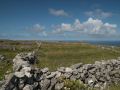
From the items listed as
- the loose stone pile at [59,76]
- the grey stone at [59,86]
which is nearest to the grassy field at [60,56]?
the loose stone pile at [59,76]

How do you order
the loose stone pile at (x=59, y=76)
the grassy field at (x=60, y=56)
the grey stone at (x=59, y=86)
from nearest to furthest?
the loose stone pile at (x=59, y=76) → the grey stone at (x=59, y=86) → the grassy field at (x=60, y=56)

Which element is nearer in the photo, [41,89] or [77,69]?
[41,89]

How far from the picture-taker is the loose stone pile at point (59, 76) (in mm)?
14797

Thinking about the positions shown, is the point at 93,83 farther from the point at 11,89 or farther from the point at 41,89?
the point at 11,89

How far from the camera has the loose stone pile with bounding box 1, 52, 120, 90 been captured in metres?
14.8

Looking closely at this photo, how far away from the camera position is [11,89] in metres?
14.0

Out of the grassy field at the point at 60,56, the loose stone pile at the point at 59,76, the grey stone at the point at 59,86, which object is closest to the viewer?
the loose stone pile at the point at 59,76

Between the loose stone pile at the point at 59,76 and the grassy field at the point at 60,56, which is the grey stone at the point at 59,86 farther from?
the grassy field at the point at 60,56

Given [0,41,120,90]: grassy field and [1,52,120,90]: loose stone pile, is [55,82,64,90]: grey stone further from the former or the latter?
[0,41,120,90]: grassy field

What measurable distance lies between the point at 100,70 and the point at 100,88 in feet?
→ 10.5

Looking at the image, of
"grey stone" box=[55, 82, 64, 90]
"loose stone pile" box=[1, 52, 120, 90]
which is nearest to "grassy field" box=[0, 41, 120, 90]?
"loose stone pile" box=[1, 52, 120, 90]

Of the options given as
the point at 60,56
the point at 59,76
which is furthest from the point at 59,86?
the point at 60,56

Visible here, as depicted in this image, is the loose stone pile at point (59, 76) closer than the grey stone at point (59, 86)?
Yes

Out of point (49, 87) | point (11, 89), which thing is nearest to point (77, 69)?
point (49, 87)
